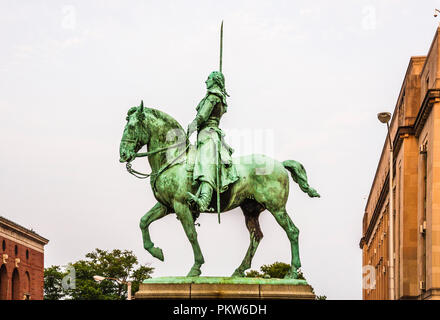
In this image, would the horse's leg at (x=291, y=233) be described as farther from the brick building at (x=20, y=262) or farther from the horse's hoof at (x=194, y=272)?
the brick building at (x=20, y=262)

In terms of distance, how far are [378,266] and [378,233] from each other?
3439mm

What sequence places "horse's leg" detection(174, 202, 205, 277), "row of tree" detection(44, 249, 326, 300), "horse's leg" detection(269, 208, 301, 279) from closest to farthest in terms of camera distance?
"horse's leg" detection(174, 202, 205, 277) < "horse's leg" detection(269, 208, 301, 279) < "row of tree" detection(44, 249, 326, 300)

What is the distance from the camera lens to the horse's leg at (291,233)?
2033 cm

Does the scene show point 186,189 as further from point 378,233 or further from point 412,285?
point 378,233

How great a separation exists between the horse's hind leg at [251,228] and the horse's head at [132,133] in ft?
8.92

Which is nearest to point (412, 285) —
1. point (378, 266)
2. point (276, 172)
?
point (378, 266)

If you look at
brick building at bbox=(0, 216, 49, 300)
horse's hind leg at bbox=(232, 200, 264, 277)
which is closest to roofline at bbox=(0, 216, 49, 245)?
brick building at bbox=(0, 216, 49, 300)

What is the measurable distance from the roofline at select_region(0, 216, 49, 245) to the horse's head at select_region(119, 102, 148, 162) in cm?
9557

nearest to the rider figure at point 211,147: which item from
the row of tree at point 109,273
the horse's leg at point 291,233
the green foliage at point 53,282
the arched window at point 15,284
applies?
the horse's leg at point 291,233

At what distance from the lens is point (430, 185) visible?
54656mm

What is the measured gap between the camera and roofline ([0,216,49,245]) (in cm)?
11459

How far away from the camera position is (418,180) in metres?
62.8

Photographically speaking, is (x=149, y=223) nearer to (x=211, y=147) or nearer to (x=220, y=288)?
(x=211, y=147)

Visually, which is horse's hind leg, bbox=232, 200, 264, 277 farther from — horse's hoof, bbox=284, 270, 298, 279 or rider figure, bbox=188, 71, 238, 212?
rider figure, bbox=188, 71, 238, 212
